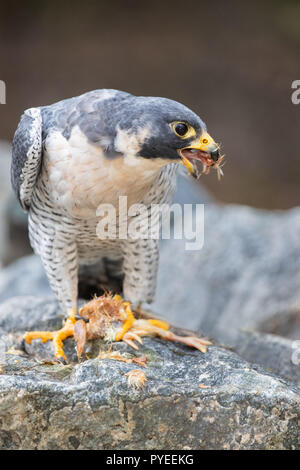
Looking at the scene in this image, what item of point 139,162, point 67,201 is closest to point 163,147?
point 139,162

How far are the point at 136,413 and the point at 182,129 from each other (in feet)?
3.70

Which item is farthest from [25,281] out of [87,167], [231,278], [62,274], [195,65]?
[195,65]

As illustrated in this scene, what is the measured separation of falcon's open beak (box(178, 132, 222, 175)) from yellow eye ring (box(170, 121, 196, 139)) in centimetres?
4

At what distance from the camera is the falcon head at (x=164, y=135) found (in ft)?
8.08

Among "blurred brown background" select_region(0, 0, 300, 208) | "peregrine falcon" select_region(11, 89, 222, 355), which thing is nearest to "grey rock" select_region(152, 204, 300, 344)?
"peregrine falcon" select_region(11, 89, 222, 355)

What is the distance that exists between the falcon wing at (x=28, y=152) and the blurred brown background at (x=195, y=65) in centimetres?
628

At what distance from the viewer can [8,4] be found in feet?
40.5

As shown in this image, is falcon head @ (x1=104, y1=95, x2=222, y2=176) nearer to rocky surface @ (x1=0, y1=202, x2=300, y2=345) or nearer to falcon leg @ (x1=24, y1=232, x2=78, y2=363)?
falcon leg @ (x1=24, y1=232, x2=78, y2=363)

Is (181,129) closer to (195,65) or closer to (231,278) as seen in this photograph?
(231,278)

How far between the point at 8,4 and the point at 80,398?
11.8 m

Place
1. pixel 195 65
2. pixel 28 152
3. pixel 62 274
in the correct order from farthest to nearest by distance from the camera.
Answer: pixel 195 65
pixel 62 274
pixel 28 152

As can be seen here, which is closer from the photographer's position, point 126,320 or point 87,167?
point 87,167

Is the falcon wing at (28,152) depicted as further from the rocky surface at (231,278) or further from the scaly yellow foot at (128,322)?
the rocky surface at (231,278)

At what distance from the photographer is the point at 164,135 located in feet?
8.09
